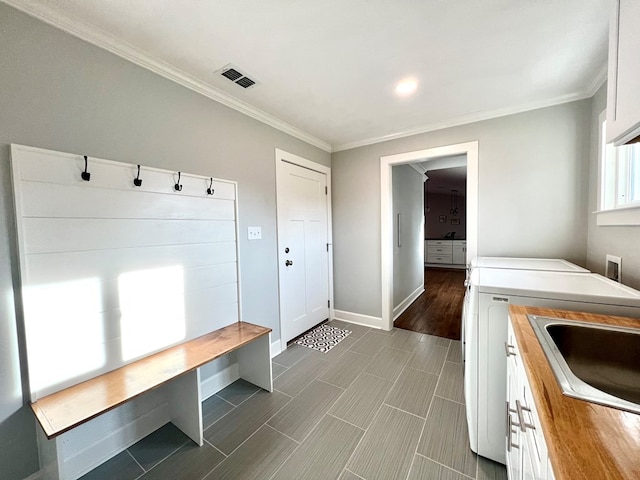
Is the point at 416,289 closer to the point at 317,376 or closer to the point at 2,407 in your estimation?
the point at 317,376

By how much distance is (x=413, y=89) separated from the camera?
202 centimetres

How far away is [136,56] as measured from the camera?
1.54 metres

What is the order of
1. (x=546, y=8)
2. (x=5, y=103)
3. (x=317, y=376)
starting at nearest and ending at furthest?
(x=5, y=103), (x=546, y=8), (x=317, y=376)

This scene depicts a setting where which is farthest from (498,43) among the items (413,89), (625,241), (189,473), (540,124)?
(189,473)

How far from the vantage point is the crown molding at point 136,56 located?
121 cm

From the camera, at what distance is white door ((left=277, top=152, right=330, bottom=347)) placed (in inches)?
105

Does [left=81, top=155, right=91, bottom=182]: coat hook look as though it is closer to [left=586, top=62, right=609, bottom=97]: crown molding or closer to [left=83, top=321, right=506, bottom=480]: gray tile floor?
[left=83, top=321, right=506, bottom=480]: gray tile floor

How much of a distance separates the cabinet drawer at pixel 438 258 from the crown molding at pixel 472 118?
569cm

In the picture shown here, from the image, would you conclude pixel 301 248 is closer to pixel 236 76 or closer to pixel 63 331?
pixel 236 76

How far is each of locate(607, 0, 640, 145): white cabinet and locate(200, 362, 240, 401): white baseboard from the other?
265 centimetres

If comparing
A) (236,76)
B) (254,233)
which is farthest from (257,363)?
(236,76)

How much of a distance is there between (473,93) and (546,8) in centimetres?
84

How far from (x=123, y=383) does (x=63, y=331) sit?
0.40 meters

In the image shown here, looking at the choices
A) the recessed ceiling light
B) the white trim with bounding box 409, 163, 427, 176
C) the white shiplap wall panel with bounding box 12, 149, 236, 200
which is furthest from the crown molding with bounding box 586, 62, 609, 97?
the white shiplap wall panel with bounding box 12, 149, 236, 200
